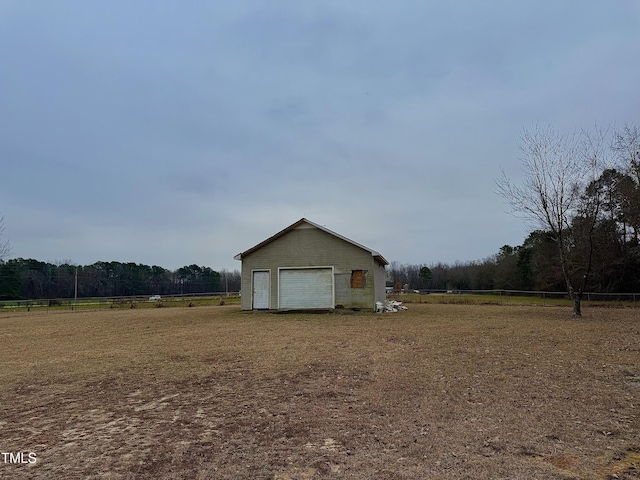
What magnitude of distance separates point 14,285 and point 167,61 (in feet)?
173

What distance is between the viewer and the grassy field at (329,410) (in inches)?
152

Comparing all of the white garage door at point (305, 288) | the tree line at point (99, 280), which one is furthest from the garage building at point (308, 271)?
the tree line at point (99, 280)

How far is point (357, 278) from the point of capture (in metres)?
20.7

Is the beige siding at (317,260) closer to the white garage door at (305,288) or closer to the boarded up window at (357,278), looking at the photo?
the boarded up window at (357,278)

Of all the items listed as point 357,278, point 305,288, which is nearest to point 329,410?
point 357,278

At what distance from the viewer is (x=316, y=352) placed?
384 inches

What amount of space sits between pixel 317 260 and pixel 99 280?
61351 mm

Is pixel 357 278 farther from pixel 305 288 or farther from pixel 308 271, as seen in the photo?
pixel 305 288

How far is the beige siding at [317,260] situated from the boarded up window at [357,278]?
149 mm

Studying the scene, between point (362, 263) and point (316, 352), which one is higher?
point (362, 263)

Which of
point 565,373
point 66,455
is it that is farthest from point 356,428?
point 565,373

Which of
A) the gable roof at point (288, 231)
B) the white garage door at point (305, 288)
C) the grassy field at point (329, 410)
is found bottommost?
the grassy field at point (329, 410)

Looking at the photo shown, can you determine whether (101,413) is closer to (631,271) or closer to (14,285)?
(631,271)

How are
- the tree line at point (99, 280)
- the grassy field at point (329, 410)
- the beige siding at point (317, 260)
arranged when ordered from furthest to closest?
the tree line at point (99, 280) → the beige siding at point (317, 260) → the grassy field at point (329, 410)
